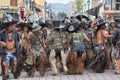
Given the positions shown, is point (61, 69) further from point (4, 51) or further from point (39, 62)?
point (4, 51)

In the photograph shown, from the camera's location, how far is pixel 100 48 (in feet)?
47.6

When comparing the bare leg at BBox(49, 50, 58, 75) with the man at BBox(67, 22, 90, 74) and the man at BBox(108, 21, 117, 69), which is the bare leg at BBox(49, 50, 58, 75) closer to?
the man at BBox(67, 22, 90, 74)

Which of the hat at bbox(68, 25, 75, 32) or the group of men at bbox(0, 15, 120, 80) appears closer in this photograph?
the group of men at bbox(0, 15, 120, 80)

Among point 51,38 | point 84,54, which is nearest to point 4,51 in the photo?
point 51,38

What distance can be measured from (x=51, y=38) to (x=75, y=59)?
1030 millimetres

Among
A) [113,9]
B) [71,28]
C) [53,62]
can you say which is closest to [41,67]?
[53,62]

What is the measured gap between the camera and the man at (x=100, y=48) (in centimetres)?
1438

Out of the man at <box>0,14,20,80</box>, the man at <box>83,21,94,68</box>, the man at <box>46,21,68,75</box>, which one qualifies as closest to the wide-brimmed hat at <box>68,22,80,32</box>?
the man at <box>46,21,68,75</box>

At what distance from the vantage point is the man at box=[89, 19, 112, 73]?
14.4 meters

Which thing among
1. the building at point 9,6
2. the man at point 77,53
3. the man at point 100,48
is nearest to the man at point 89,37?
the man at point 100,48

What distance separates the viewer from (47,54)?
47.0 ft

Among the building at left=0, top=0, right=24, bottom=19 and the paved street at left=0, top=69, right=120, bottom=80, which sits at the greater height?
the building at left=0, top=0, right=24, bottom=19

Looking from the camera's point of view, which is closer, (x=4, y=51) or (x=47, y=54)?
(x=4, y=51)

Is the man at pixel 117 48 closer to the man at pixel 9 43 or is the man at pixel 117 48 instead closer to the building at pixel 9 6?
the man at pixel 9 43
